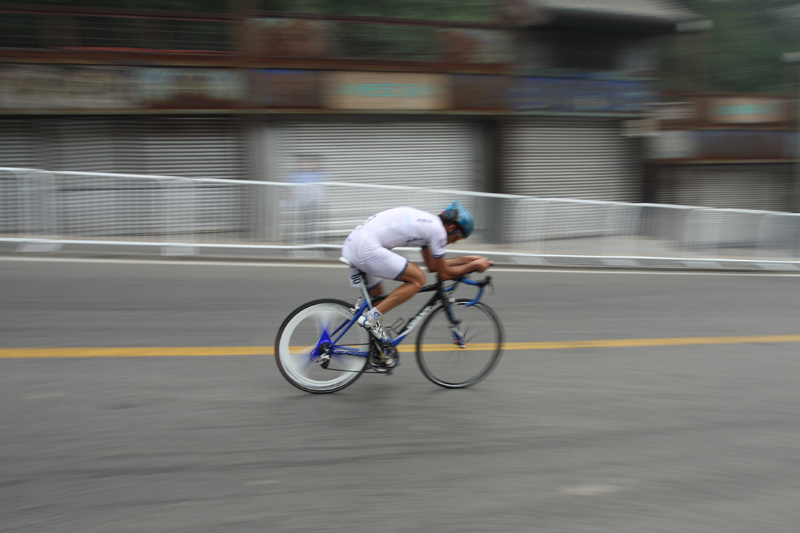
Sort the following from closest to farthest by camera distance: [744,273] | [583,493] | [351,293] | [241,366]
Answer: [583,493], [241,366], [351,293], [744,273]

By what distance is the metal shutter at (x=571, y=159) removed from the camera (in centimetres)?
1642

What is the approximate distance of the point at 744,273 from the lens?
41.0ft

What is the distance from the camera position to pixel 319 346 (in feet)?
16.5

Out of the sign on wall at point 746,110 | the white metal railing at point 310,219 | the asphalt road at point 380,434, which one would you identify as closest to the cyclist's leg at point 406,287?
the asphalt road at point 380,434

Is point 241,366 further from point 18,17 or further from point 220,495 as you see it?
point 18,17

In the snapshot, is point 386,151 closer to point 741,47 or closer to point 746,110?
point 746,110

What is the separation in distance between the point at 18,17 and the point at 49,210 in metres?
5.51

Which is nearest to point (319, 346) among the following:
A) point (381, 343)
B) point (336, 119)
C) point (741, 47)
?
point (381, 343)

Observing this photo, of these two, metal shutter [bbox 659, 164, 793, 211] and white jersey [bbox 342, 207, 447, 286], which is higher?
metal shutter [bbox 659, 164, 793, 211]

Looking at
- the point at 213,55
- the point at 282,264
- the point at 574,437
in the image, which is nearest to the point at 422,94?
the point at 213,55

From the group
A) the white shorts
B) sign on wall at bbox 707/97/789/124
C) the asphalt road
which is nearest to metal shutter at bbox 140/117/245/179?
the asphalt road

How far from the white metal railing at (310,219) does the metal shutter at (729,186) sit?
6.38 meters

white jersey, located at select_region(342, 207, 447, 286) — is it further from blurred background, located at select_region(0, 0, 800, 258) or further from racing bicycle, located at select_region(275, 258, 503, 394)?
blurred background, located at select_region(0, 0, 800, 258)

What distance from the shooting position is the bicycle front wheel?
530 centimetres
